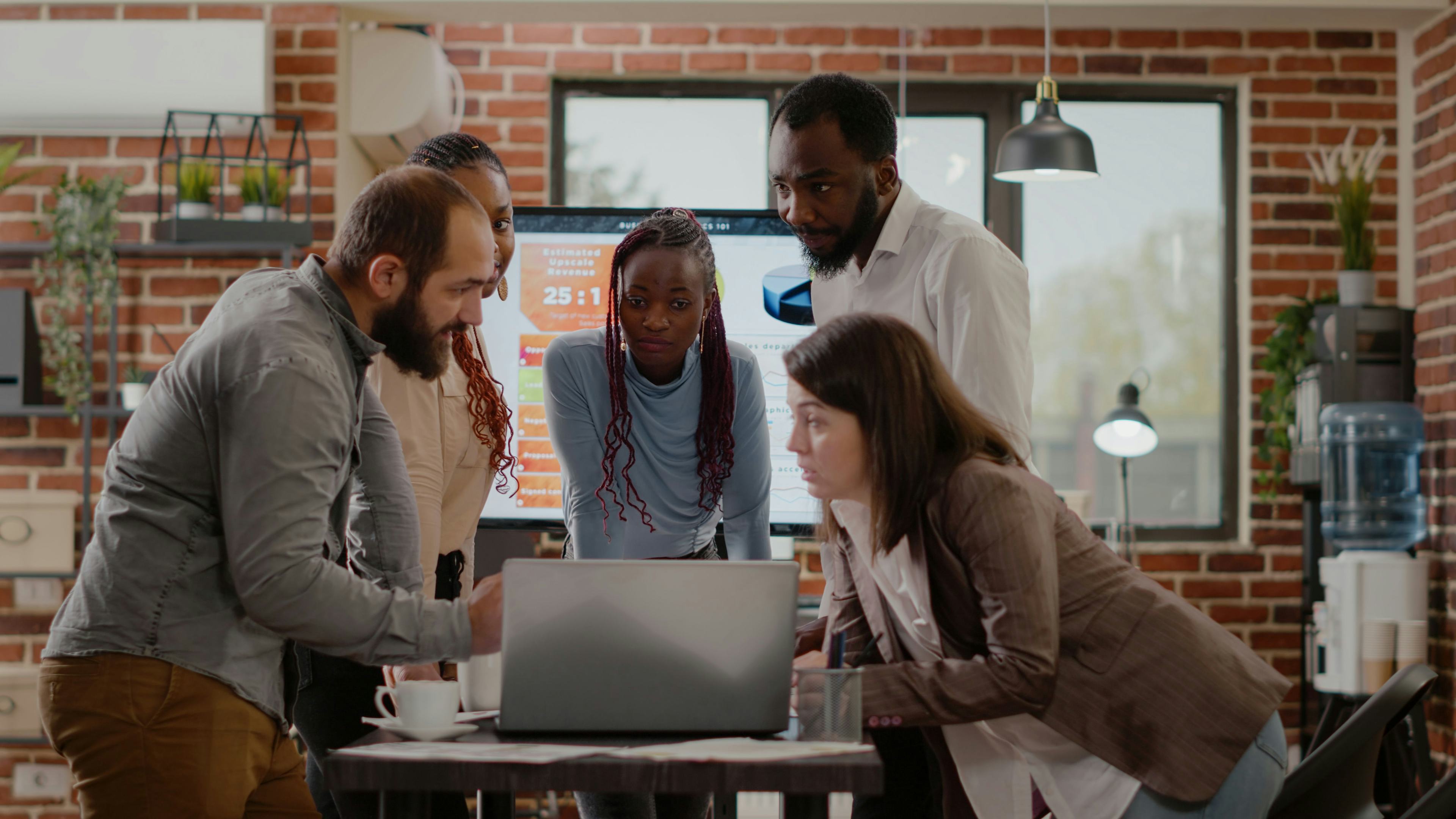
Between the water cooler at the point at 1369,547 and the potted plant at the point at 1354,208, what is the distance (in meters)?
0.41

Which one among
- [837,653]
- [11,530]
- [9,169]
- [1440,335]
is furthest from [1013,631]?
[9,169]

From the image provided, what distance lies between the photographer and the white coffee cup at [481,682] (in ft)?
4.27

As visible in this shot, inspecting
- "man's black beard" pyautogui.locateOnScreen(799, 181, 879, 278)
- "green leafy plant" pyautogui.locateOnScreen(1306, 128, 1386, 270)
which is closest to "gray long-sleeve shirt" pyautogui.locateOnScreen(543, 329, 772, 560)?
"man's black beard" pyautogui.locateOnScreen(799, 181, 879, 278)

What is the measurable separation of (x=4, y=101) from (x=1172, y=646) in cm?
358

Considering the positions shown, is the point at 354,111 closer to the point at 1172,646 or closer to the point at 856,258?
the point at 856,258

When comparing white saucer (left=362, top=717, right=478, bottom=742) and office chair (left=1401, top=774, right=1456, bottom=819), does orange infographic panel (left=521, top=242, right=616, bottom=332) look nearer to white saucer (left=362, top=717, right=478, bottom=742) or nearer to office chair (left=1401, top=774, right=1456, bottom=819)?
white saucer (left=362, top=717, right=478, bottom=742)

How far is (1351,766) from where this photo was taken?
63.2 inches

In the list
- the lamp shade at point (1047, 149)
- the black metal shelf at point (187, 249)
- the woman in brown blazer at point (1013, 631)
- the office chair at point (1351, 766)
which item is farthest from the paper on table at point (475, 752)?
the lamp shade at point (1047, 149)

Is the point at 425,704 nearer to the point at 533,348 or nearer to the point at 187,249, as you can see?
the point at 533,348

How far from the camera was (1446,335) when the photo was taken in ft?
12.3

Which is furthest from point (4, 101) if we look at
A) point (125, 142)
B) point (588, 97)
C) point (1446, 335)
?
point (1446, 335)

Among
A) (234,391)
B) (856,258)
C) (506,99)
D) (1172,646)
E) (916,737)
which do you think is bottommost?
(916,737)

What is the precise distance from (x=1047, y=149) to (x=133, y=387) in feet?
8.82

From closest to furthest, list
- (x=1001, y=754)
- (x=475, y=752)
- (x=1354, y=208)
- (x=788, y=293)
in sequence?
1. (x=475, y=752)
2. (x=1001, y=754)
3. (x=788, y=293)
4. (x=1354, y=208)
